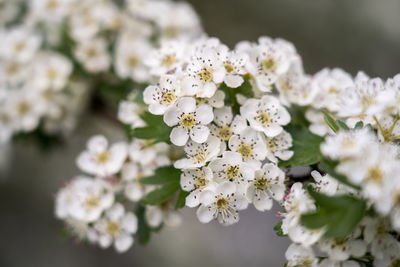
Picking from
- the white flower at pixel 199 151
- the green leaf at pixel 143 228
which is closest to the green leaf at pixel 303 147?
the white flower at pixel 199 151

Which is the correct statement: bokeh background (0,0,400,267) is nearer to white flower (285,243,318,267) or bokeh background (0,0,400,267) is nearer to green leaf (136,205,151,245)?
green leaf (136,205,151,245)

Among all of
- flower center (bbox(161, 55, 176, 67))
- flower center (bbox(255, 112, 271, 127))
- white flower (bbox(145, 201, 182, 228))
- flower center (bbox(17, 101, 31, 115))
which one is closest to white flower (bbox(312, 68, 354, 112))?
flower center (bbox(255, 112, 271, 127))

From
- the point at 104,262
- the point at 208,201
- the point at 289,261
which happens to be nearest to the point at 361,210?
the point at 289,261

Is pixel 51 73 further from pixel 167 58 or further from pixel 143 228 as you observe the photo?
pixel 143 228

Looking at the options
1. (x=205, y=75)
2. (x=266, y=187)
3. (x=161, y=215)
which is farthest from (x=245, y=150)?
(x=161, y=215)

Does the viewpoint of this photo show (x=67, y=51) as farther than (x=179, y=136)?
Yes

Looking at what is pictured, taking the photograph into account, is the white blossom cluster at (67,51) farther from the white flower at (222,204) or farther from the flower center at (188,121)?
the white flower at (222,204)
